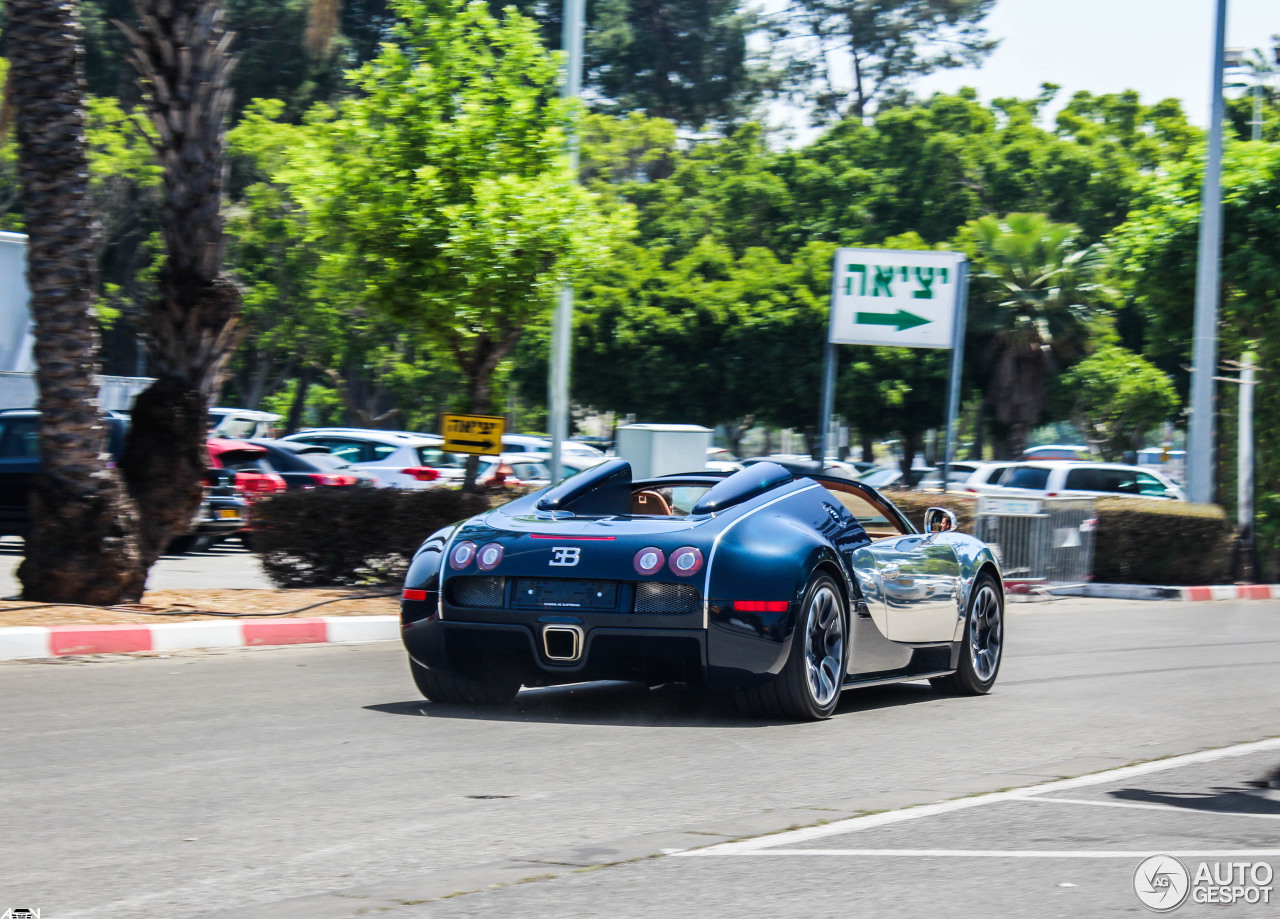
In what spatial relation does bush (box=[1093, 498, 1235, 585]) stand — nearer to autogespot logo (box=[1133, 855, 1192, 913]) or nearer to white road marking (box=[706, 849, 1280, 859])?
white road marking (box=[706, 849, 1280, 859])

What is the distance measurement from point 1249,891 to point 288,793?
315 cm

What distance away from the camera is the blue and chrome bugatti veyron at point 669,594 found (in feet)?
23.8

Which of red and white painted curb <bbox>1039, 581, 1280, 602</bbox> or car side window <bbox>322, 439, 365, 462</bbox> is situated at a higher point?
car side window <bbox>322, 439, 365, 462</bbox>

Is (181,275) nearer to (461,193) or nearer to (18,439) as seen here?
(461,193)

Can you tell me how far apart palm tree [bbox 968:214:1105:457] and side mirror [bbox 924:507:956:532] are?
34288mm

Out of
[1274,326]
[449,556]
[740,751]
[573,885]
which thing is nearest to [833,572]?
[740,751]

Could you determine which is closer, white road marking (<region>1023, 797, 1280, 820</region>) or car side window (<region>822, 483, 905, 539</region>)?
white road marking (<region>1023, 797, 1280, 820</region>)

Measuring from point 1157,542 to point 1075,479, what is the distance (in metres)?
4.49

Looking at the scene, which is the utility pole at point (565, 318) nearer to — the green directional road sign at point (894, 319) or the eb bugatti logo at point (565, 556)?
the green directional road sign at point (894, 319)

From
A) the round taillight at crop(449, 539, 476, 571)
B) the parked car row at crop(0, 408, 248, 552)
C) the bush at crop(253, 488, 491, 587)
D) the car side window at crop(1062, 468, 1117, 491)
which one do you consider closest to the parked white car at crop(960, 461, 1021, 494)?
the car side window at crop(1062, 468, 1117, 491)

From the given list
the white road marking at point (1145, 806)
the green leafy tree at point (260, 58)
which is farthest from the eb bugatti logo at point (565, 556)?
the green leafy tree at point (260, 58)

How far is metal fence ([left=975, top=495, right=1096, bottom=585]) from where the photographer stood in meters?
18.5

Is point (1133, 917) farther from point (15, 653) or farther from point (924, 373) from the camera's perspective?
point (924, 373)

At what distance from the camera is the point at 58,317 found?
1118 centimetres
